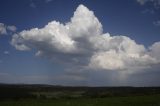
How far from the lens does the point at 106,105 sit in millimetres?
59781

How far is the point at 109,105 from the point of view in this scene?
197 ft

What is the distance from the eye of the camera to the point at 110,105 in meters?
60.0

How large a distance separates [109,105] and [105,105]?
35.4 inches

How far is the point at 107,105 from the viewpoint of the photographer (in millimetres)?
59719

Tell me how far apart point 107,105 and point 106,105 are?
218 mm

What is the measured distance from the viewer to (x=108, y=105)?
59.8 metres

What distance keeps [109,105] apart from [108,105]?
244 millimetres

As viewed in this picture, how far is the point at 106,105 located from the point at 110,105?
35.8 inches

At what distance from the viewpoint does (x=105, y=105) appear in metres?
59.7

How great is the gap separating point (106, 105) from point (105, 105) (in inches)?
9.0

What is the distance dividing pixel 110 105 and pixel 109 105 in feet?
0.80
